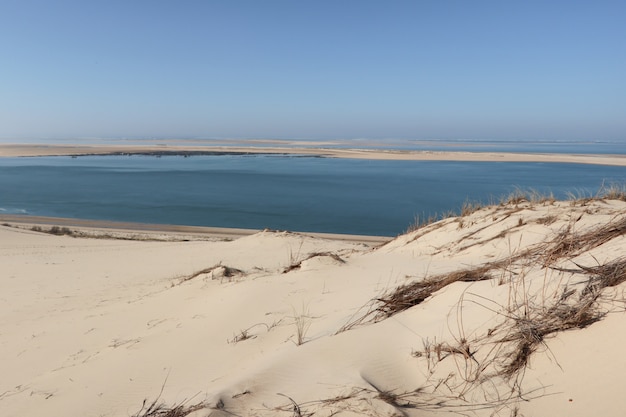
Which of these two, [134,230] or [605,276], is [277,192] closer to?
[134,230]

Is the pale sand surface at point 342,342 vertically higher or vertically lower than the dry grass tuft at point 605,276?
lower

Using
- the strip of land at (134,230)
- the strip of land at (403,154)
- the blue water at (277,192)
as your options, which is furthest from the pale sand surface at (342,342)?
the strip of land at (403,154)

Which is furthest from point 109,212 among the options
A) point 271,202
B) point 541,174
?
point 541,174

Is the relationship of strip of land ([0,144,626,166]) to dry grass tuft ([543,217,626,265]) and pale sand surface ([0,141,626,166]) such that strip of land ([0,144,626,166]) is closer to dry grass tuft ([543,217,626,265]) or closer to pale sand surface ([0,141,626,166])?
pale sand surface ([0,141,626,166])

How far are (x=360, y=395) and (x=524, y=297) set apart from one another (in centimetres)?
142

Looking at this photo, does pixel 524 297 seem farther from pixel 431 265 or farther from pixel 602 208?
pixel 602 208

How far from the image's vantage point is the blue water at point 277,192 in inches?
876

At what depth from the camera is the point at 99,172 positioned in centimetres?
4200

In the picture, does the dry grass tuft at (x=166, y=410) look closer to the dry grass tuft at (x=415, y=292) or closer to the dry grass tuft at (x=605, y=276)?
the dry grass tuft at (x=415, y=292)

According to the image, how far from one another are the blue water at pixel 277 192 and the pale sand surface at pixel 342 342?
13.8 meters

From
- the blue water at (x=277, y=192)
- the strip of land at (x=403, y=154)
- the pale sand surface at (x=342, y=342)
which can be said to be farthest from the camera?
the strip of land at (x=403, y=154)

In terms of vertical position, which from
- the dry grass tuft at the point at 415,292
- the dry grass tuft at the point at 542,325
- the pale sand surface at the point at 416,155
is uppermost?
the dry grass tuft at the point at 542,325

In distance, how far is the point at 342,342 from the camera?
3.24 meters

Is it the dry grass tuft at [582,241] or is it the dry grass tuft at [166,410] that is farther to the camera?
→ the dry grass tuft at [582,241]
